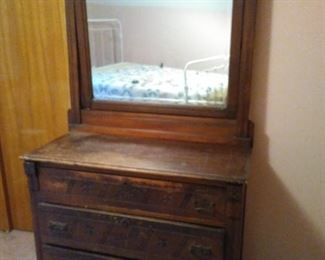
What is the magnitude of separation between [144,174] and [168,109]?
1.35ft

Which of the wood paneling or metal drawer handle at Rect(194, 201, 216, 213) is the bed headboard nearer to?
the wood paneling

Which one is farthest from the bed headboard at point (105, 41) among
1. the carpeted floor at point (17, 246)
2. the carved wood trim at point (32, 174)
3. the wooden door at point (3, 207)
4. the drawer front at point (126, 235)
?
the carpeted floor at point (17, 246)

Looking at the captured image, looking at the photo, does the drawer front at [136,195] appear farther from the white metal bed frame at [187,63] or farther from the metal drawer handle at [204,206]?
the white metal bed frame at [187,63]

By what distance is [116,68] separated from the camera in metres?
1.60

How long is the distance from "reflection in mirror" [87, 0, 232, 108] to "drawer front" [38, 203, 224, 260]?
1.78 feet

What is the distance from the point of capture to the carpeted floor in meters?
1.91

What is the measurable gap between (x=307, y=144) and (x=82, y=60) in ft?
3.48

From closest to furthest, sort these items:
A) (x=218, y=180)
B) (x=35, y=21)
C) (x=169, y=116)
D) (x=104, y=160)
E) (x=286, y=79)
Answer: (x=218, y=180), (x=104, y=160), (x=286, y=79), (x=169, y=116), (x=35, y=21)

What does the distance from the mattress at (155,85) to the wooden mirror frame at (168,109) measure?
0.03m

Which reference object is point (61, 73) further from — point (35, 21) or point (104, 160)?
point (104, 160)

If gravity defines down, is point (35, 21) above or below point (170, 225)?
above

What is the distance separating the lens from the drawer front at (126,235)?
1215mm

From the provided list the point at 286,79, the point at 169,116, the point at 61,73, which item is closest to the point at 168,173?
the point at 169,116

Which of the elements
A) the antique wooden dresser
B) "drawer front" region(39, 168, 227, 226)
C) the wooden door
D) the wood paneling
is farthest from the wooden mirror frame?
the wooden door
